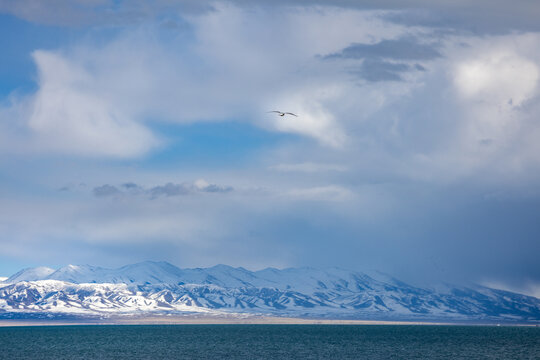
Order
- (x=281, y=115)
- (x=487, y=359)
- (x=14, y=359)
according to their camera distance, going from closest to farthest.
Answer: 1. (x=281, y=115)
2. (x=487, y=359)
3. (x=14, y=359)

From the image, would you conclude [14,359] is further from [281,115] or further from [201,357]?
[281,115]

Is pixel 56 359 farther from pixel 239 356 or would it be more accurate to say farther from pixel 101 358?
pixel 239 356

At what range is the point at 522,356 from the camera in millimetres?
194500

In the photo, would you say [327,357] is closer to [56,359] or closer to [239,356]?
[239,356]

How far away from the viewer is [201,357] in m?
194

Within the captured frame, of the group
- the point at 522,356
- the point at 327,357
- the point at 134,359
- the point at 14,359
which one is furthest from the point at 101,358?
the point at 522,356

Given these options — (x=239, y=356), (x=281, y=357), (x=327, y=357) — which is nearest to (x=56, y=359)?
(x=239, y=356)

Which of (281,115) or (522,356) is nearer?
(281,115)

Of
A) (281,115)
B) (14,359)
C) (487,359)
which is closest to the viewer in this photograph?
(281,115)

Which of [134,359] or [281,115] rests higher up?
[281,115]

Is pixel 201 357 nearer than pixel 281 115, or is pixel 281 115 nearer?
pixel 281 115

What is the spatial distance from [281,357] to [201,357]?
75.5 ft

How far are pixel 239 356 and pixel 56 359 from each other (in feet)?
172

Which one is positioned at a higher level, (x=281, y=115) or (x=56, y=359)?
(x=281, y=115)
